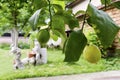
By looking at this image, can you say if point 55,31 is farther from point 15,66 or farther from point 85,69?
point 15,66

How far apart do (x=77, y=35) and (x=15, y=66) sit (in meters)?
6.73

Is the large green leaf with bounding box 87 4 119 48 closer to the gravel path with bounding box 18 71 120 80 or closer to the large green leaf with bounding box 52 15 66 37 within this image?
the large green leaf with bounding box 52 15 66 37

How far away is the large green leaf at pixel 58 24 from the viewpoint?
451 millimetres

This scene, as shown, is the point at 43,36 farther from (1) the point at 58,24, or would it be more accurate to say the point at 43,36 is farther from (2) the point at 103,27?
(2) the point at 103,27

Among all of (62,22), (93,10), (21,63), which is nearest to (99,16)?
(93,10)

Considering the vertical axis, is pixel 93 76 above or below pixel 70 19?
below

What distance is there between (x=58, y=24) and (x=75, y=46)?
4.7 inches

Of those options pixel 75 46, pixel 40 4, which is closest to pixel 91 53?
pixel 75 46

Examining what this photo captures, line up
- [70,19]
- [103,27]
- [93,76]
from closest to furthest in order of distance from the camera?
[103,27] < [70,19] < [93,76]

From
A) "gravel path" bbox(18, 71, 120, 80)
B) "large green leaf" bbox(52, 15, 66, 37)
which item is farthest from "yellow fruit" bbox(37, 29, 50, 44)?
"gravel path" bbox(18, 71, 120, 80)

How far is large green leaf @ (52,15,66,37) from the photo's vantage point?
451 millimetres

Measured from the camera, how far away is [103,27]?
32cm

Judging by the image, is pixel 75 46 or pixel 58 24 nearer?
pixel 75 46

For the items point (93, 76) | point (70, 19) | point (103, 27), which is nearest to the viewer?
point (103, 27)
